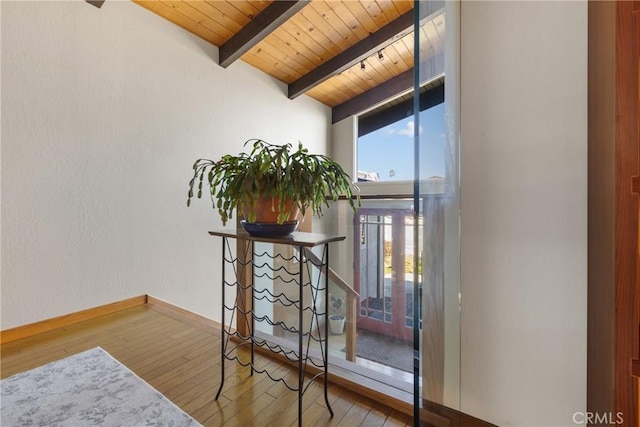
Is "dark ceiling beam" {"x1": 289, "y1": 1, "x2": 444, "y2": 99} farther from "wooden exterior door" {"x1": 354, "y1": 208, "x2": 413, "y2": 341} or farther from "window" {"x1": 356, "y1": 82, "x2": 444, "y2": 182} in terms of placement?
"wooden exterior door" {"x1": 354, "y1": 208, "x2": 413, "y2": 341}

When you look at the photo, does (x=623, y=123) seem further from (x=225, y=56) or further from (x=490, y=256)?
(x=225, y=56)

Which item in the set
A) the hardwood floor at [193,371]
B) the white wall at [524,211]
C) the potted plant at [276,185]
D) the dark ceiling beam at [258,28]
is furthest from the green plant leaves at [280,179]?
the dark ceiling beam at [258,28]

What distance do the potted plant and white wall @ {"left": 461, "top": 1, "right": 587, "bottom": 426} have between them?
0.55 m

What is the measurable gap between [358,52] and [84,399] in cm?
390

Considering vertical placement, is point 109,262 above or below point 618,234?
below

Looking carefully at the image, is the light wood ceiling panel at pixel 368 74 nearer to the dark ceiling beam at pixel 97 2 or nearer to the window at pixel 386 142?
the window at pixel 386 142

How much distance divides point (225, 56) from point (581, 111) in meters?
3.11

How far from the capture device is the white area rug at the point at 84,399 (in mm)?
1117

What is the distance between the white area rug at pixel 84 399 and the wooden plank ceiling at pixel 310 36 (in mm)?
2812

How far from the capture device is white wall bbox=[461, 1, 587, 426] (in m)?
0.89

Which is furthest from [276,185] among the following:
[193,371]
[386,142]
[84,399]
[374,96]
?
[374,96]

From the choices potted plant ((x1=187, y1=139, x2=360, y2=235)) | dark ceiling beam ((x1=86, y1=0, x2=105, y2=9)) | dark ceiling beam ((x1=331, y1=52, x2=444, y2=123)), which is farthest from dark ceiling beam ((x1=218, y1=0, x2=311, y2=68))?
dark ceiling beam ((x1=331, y1=52, x2=444, y2=123))

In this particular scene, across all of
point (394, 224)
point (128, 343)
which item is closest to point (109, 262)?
point (128, 343)

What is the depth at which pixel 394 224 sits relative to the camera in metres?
1.67
